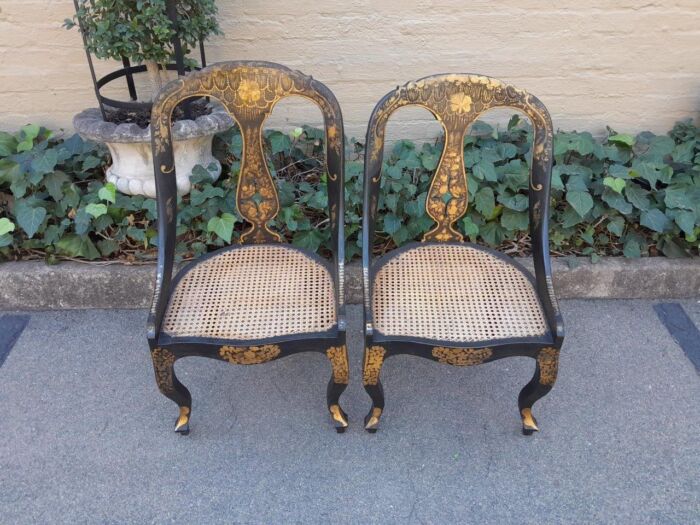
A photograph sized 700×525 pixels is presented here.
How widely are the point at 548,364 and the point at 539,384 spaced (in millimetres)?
110

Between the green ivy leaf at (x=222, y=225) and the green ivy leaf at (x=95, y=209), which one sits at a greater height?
the green ivy leaf at (x=95, y=209)

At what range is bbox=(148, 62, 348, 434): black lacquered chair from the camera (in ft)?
5.96

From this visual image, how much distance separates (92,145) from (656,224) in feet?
8.90

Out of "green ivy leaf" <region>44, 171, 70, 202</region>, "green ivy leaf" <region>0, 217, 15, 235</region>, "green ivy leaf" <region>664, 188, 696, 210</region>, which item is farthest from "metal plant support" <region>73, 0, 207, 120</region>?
"green ivy leaf" <region>664, 188, 696, 210</region>

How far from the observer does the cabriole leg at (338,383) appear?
186 centimetres

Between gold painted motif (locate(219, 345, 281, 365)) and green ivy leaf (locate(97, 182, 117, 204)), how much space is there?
114cm

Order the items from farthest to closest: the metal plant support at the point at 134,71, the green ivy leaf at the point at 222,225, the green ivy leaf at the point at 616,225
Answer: the green ivy leaf at the point at 616,225 < the green ivy leaf at the point at 222,225 < the metal plant support at the point at 134,71

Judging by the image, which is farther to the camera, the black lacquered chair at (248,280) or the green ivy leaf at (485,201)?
the green ivy leaf at (485,201)

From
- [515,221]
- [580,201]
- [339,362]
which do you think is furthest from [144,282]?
[580,201]

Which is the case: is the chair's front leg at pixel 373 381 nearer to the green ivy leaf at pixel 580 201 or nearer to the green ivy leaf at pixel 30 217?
the green ivy leaf at pixel 580 201

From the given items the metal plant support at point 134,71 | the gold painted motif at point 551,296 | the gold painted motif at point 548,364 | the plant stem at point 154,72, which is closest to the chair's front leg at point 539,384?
the gold painted motif at point 548,364

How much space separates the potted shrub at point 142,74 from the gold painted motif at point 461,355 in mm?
1350

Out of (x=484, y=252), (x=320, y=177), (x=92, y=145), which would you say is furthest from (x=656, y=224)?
(x=92, y=145)

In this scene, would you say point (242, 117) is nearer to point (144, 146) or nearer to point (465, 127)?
point (144, 146)
